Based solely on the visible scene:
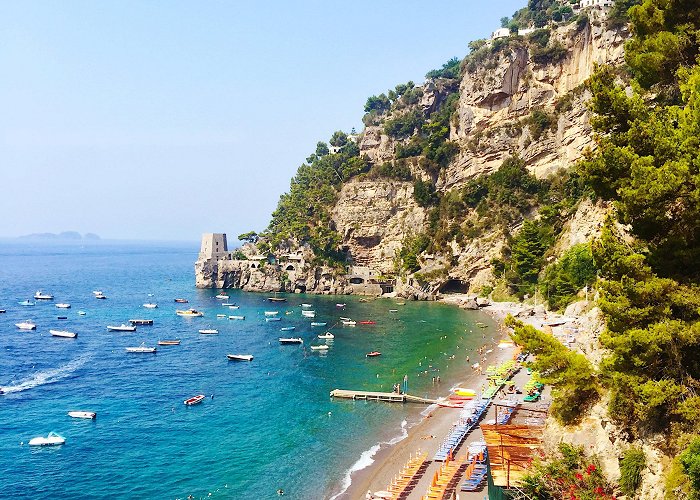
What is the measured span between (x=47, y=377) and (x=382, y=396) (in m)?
28.4

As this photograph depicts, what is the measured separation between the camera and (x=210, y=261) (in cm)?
10369

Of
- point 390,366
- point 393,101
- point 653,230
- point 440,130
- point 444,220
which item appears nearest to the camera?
point 653,230

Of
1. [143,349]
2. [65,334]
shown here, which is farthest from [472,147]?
[65,334]

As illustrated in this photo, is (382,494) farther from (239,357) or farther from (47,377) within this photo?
(47,377)

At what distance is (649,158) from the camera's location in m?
13.9

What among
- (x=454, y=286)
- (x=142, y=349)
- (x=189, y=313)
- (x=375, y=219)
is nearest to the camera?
(x=142, y=349)

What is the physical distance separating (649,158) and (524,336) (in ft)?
22.1

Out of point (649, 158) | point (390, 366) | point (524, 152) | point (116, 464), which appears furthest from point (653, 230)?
point (524, 152)

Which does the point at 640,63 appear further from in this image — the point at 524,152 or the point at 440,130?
the point at 440,130

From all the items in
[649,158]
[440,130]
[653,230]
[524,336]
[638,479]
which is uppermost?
[440,130]

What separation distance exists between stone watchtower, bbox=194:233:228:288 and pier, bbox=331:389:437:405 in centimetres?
6854

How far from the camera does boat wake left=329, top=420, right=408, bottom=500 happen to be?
26.2 metres

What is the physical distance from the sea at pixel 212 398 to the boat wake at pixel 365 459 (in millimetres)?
111

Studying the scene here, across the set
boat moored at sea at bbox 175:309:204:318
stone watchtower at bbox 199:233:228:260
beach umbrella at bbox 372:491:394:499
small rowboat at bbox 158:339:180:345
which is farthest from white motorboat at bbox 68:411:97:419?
stone watchtower at bbox 199:233:228:260
